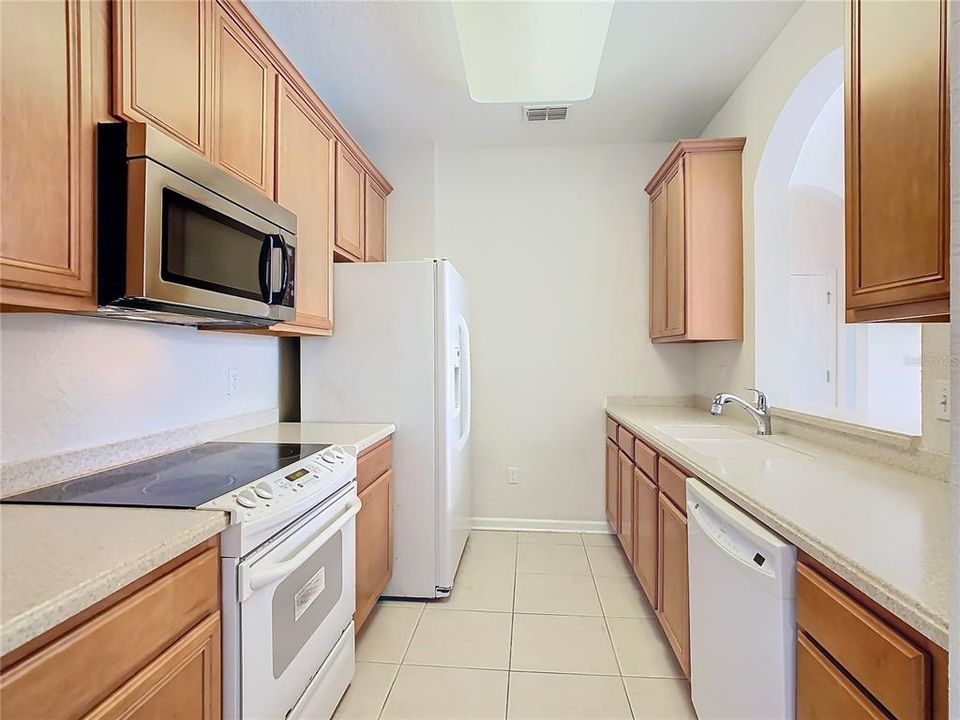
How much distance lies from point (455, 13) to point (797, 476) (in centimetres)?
214

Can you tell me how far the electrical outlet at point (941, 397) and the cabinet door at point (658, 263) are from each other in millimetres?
1698

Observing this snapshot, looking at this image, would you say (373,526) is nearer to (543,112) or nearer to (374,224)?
(374,224)

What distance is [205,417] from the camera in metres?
2.09

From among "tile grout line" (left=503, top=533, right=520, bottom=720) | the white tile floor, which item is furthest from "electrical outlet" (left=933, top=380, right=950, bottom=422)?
"tile grout line" (left=503, top=533, right=520, bottom=720)

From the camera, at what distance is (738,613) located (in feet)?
4.15

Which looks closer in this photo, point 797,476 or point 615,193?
point 797,476

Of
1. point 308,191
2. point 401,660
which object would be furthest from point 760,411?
point 308,191

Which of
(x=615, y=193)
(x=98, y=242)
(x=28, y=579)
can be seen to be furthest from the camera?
(x=615, y=193)

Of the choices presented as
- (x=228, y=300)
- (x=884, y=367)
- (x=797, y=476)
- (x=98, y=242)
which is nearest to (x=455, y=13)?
(x=228, y=300)

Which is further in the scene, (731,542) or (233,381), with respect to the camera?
→ (233,381)

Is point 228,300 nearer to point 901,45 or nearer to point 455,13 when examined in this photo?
point 455,13

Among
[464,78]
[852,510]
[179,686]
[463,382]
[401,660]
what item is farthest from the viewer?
[463,382]

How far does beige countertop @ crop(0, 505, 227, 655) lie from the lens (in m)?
0.73

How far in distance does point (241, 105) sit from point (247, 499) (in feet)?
4.46
